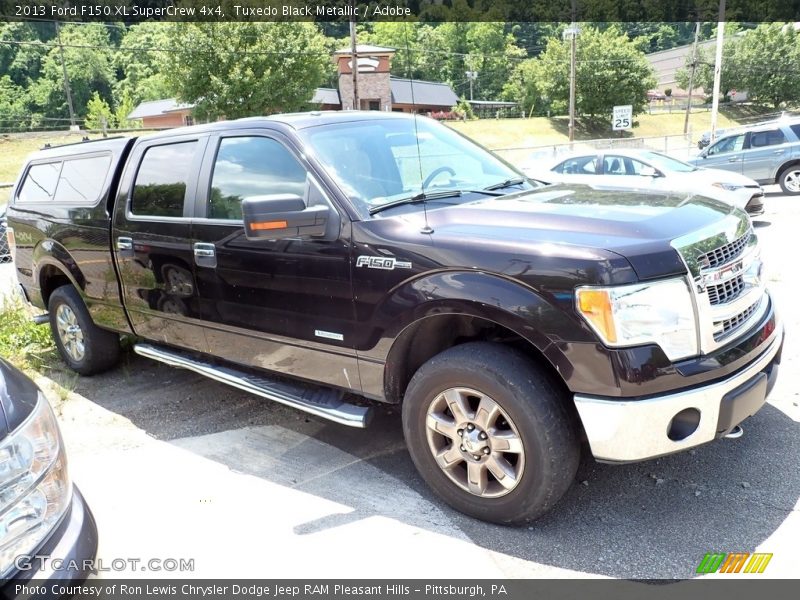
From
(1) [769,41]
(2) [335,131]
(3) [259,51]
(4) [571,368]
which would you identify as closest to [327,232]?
(2) [335,131]

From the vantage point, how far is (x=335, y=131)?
12.6ft

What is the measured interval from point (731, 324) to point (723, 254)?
32cm

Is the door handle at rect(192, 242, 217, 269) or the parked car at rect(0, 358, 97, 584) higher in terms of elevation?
the door handle at rect(192, 242, 217, 269)

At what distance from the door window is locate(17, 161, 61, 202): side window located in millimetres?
15361

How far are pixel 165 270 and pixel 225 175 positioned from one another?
823mm

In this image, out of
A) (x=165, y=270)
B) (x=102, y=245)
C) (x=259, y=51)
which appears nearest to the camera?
(x=165, y=270)

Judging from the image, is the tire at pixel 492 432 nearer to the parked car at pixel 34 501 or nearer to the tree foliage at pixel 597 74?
the parked car at pixel 34 501

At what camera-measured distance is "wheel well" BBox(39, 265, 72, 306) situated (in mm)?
5621

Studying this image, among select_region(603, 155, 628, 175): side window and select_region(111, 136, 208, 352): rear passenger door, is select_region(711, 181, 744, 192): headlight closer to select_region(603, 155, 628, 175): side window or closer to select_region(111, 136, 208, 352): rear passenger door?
select_region(603, 155, 628, 175): side window

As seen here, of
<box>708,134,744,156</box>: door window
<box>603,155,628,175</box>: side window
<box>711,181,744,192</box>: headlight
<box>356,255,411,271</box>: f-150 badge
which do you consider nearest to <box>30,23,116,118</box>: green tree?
<box>708,134,744,156</box>: door window

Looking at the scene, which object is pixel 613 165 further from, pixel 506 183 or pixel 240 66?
pixel 240 66

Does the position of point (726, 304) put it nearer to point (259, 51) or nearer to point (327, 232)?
point (327, 232)

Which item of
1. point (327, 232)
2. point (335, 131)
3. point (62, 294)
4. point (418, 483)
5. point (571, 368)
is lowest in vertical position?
point (418, 483)

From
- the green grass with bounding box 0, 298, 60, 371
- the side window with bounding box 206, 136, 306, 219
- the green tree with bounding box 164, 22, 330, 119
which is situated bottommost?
the green grass with bounding box 0, 298, 60, 371
